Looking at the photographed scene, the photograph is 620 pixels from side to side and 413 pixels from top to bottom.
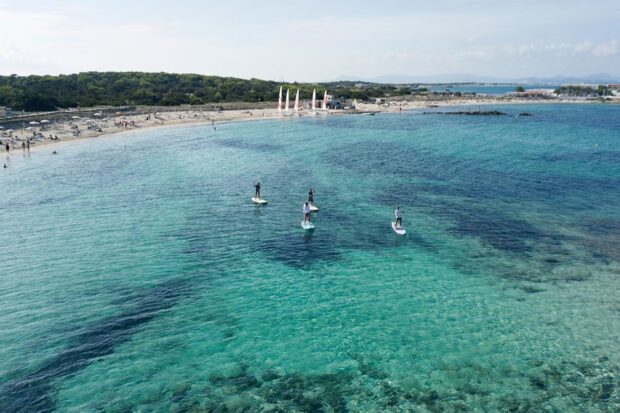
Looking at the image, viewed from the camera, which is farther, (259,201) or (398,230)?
(259,201)

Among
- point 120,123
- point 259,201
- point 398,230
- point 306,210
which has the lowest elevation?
point 398,230

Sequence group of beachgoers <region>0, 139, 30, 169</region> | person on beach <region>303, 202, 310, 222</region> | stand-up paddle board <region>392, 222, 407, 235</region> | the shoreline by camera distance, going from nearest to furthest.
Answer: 1. stand-up paddle board <region>392, 222, 407, 235</region>
2. person on beach <region>303, 202, 310, 222</region>
3. group of beachgoers <region>0, 139, 30, 169</region>
4. the shoreline

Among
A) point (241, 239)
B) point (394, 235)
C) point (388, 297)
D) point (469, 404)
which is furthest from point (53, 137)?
point (469, 404)

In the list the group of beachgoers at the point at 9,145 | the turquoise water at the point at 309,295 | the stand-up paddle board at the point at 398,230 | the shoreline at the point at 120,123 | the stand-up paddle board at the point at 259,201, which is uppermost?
the shoreline at the point at 120,123

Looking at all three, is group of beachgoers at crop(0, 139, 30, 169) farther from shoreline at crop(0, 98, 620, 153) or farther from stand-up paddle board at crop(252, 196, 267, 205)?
stand-up paddle board at crop(252, 196, 267, 205)

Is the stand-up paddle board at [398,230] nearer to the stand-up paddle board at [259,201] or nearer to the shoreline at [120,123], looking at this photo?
the stand-up paddle board at [259,201]

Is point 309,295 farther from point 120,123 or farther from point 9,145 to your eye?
point 120,123

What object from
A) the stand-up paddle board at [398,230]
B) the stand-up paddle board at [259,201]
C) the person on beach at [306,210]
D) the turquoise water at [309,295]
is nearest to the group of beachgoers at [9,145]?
the turquoise water at [309,295]

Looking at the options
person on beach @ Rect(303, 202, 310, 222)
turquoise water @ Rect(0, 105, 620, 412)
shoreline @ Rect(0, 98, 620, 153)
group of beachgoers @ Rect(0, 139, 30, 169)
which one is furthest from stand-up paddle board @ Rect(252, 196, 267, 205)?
shoreline @ Rect(0, 98, 620, 153)

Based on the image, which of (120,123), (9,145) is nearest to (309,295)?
(9,145)
